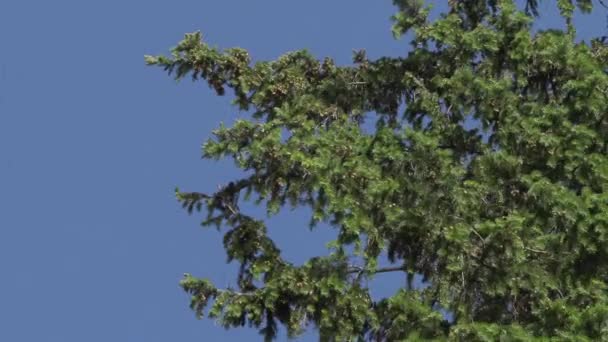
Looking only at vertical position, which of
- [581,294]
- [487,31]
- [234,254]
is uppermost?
[487,31]

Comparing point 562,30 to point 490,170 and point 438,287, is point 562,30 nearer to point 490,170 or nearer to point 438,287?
point 490,170

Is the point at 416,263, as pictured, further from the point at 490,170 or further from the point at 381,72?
the point at 381,72

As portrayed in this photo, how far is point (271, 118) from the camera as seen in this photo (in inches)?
750

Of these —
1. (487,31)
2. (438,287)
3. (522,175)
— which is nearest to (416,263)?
(438,287)

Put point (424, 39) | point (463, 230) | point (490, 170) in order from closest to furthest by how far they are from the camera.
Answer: point (463, 230)
point (490, 170)
point (424, 39)

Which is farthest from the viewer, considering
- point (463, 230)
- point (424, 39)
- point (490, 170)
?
point (424, 39)

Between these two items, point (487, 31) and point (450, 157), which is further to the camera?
point (487, 31)

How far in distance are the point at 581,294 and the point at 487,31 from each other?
340 centimetres

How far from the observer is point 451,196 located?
1623 cm

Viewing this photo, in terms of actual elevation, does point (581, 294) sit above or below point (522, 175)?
below

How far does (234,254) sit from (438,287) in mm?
2373

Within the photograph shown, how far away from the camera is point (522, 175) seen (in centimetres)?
1675

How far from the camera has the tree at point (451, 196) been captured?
628 inches

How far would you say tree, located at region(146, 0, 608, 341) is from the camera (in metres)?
16.0
